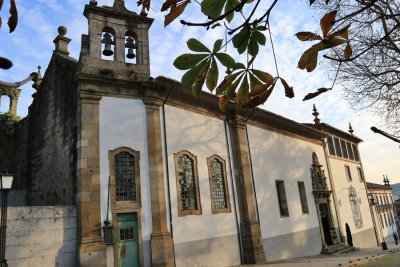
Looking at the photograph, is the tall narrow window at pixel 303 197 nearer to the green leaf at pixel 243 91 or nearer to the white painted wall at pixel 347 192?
the white painted wall at pixel 347 192

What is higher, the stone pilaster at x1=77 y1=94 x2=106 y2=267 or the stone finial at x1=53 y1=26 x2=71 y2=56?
Result: the stone finial at x1=53 y1=26 x2=71 y2=56

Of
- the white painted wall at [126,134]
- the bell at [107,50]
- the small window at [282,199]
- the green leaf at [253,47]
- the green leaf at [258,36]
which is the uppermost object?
the bell at [107,50]

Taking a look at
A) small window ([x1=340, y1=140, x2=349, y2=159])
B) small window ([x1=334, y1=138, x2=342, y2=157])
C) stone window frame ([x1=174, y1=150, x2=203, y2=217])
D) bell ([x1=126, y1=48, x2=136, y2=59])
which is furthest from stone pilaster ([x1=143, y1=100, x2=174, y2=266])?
small window ([x1=340, y1=140, x2=349, y2=159])

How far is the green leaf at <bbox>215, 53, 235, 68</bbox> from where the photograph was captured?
1.60 meters

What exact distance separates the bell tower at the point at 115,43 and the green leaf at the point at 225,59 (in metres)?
11.5

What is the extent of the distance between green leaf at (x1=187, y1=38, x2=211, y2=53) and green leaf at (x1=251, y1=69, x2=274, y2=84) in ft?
0.85

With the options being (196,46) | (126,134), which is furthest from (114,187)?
(196,46)

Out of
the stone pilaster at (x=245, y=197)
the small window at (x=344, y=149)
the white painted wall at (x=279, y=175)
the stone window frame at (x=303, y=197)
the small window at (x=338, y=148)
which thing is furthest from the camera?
the small window at (x=344, y=149)

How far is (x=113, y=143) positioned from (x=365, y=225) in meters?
23.7

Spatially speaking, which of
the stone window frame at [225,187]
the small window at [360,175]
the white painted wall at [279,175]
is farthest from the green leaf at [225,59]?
the small window at [360,175]

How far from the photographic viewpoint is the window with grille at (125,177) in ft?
39.9

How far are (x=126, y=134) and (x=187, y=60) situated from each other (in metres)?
11.5

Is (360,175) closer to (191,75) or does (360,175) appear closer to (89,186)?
(89,186)

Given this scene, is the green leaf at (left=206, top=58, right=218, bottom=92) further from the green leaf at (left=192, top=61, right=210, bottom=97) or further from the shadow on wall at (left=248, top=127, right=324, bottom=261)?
the shadow on wall at (left=248, top=127, right=324, bottom=261)
